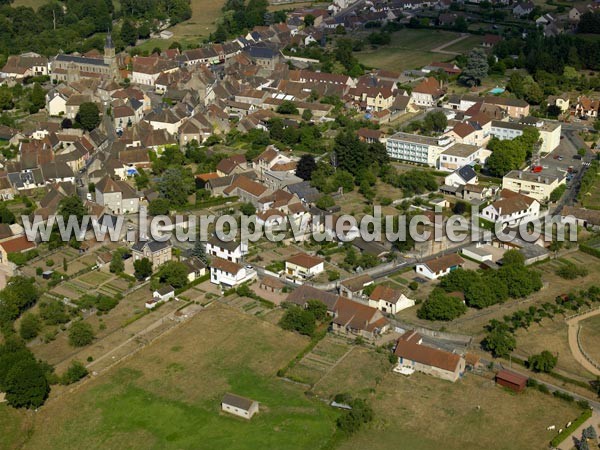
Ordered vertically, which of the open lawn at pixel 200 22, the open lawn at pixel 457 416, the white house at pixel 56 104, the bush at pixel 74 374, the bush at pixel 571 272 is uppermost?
the white house at pixel 56 104

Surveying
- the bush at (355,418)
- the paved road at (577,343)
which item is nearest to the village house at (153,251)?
the bush at (355,418)

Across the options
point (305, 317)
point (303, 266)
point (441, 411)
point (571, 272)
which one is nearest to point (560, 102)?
point (571, 272)

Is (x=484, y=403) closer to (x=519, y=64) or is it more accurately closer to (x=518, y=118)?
(x=518, y=118)

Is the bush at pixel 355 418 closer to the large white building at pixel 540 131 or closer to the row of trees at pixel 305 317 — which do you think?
the row of trees at pixel 305 317

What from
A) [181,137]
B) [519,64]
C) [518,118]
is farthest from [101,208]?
[519,64]

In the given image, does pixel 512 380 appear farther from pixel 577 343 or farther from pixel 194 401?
pixel 194 401

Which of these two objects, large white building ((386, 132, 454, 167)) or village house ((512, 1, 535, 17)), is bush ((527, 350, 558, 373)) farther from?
village house ((512, 1, 535, 17))
